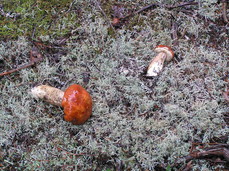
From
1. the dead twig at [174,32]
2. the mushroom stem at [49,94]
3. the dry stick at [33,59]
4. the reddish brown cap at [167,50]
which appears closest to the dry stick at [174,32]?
the dead twig at [174,32]

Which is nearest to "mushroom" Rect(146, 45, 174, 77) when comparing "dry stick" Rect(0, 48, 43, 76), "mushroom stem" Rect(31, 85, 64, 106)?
"mushroom stem" Rect(31, 85, 64, 106)

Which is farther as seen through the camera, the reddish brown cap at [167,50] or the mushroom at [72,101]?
the reddish brown cap at [167,50]

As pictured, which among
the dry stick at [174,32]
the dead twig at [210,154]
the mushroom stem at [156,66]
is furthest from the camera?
the dry stick at [174,32]

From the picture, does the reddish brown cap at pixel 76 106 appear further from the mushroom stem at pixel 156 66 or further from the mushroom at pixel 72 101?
the mushroom stem at pixel 156 66

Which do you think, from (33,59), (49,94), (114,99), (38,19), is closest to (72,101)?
(49,94)

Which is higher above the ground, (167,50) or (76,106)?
(167,50)

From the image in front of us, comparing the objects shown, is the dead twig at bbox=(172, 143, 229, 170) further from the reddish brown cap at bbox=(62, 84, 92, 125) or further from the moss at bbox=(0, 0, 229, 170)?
the reddish brown cap at bbox=(62, 84, 92, 125)

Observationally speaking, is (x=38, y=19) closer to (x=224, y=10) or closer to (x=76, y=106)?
(x=76, y=106)

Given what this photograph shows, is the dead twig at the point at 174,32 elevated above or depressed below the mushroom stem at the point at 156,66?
above
